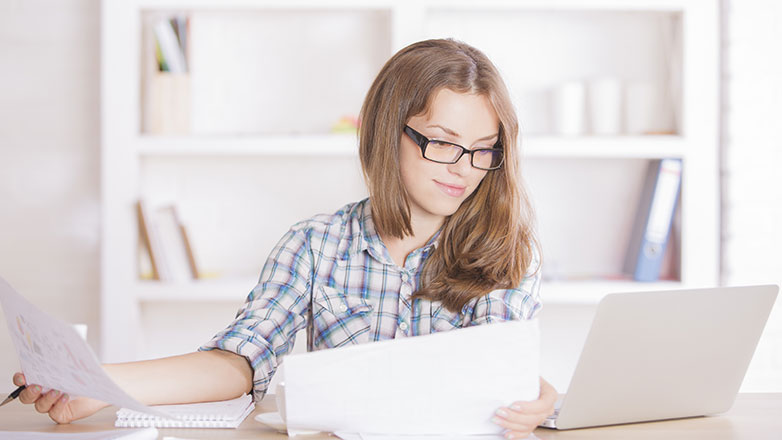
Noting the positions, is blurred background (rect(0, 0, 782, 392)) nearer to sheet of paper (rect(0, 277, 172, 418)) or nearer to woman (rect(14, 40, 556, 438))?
woman (rect(14, 40, 556, 438))

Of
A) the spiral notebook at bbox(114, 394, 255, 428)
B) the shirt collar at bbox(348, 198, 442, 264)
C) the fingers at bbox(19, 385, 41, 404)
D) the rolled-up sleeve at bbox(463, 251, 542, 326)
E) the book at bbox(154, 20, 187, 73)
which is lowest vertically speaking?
the spiral notebook at bbox(114, 394, 255, 428)

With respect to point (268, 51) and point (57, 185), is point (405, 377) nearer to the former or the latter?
point (268, 51)

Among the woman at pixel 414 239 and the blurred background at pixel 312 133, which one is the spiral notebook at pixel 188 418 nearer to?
the woman at pixel 414 239

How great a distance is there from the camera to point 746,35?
7.85ft

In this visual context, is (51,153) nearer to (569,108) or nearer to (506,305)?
(569,108)

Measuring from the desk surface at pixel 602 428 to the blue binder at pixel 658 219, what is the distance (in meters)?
1.22

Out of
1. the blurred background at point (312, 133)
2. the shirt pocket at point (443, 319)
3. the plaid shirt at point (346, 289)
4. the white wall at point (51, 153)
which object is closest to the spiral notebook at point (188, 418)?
the plaid shirt at point (346, 289)

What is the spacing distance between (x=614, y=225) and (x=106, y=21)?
5.60 feet

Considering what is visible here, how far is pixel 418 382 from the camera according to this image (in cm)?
89

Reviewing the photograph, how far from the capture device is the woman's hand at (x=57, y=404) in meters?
1.00

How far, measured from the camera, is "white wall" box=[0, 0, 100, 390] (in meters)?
2.48

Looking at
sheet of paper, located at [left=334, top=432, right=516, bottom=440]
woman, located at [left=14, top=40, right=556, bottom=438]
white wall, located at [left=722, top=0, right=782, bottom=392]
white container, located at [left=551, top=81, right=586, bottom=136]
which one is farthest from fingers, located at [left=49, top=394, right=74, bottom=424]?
white wall, located at [left=722, top=0, right=782, bottom=392]

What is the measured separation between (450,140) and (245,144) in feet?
3.59

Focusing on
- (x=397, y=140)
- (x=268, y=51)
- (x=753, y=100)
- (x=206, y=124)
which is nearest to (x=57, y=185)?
(x=206, y=124)
